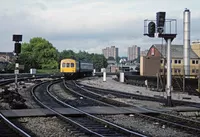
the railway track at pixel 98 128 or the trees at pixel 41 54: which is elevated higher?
the trees at pixel 41 54

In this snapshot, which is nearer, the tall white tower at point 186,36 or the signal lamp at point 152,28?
the signal lamp at point 152,28

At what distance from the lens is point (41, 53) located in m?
127

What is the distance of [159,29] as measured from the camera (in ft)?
65.6

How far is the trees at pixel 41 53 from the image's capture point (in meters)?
122

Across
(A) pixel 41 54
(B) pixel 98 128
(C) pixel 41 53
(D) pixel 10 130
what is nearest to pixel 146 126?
(B) pixel 98 128

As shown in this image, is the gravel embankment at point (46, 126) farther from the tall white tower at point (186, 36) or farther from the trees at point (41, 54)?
the trees at point (41, 54)

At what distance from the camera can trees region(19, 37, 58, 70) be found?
122500 mm

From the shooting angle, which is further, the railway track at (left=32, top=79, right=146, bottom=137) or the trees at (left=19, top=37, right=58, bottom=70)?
the trees at (left=19, top=37, right=58, bottom=70)

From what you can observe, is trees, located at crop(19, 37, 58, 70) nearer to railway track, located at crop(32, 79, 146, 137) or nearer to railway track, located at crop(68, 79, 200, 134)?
railway track, located at crop(68, 79, 200, 134)

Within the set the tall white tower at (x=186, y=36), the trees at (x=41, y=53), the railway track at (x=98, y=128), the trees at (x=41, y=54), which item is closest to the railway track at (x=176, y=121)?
the railway track at (x=98, y=128)

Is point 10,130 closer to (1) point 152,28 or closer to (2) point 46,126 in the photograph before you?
(2) point 46,126

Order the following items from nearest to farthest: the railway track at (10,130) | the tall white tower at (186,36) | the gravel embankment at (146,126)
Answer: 1. the railway track at (10,130)
2. the gravel embankment at (146,126)
3. the tall white tower at (186,36)

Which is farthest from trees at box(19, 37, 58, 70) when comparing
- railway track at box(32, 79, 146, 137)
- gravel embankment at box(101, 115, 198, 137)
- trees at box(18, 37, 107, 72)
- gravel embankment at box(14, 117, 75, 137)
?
railway track at box(32, 79, 146, 137)

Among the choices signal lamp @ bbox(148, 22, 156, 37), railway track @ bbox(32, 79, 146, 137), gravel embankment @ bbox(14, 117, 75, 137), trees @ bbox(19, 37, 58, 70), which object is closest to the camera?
railway track @ bbox(32, 79, 146, 137)
